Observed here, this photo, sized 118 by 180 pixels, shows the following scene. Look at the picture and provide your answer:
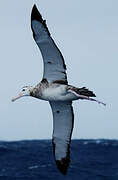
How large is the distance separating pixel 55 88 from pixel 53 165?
752 inches

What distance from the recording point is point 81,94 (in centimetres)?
1372

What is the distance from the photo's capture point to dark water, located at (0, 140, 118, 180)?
28.3 m

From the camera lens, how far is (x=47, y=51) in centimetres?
1365

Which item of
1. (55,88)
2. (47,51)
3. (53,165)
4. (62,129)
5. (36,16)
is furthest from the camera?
(53,165)

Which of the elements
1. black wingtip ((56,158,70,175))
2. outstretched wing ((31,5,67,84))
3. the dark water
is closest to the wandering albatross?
outstretched wing ((31,5,67,84))

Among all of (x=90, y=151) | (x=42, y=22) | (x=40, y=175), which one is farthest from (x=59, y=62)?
(x=90, y=151)

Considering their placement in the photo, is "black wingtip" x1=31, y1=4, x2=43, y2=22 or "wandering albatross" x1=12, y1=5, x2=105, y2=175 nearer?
"black wingtip" x1=31, y1=4, x2=43, y2=22

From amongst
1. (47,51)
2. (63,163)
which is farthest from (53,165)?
(47,51)

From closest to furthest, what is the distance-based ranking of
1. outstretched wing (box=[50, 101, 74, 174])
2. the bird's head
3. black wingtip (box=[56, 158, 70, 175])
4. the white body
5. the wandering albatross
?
the wandering albatross < the white body < the bird's head < outstretched wing (box=[50, 101, 74, 174]) < black wingtip (box=[56, 158, 70, 175])

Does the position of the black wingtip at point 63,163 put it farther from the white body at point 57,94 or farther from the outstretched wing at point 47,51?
the outstretched wing at point 47,51

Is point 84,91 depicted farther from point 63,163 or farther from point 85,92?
point 63,163

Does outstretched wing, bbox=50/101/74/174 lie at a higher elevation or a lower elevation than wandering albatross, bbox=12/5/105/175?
lower

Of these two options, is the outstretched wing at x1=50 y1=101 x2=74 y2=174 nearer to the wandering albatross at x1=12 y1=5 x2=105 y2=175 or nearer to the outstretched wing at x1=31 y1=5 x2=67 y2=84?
the wandering albatross at x1=12 y1=5 x2=105 y2=175

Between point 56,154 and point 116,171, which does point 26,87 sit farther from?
point 116,171
